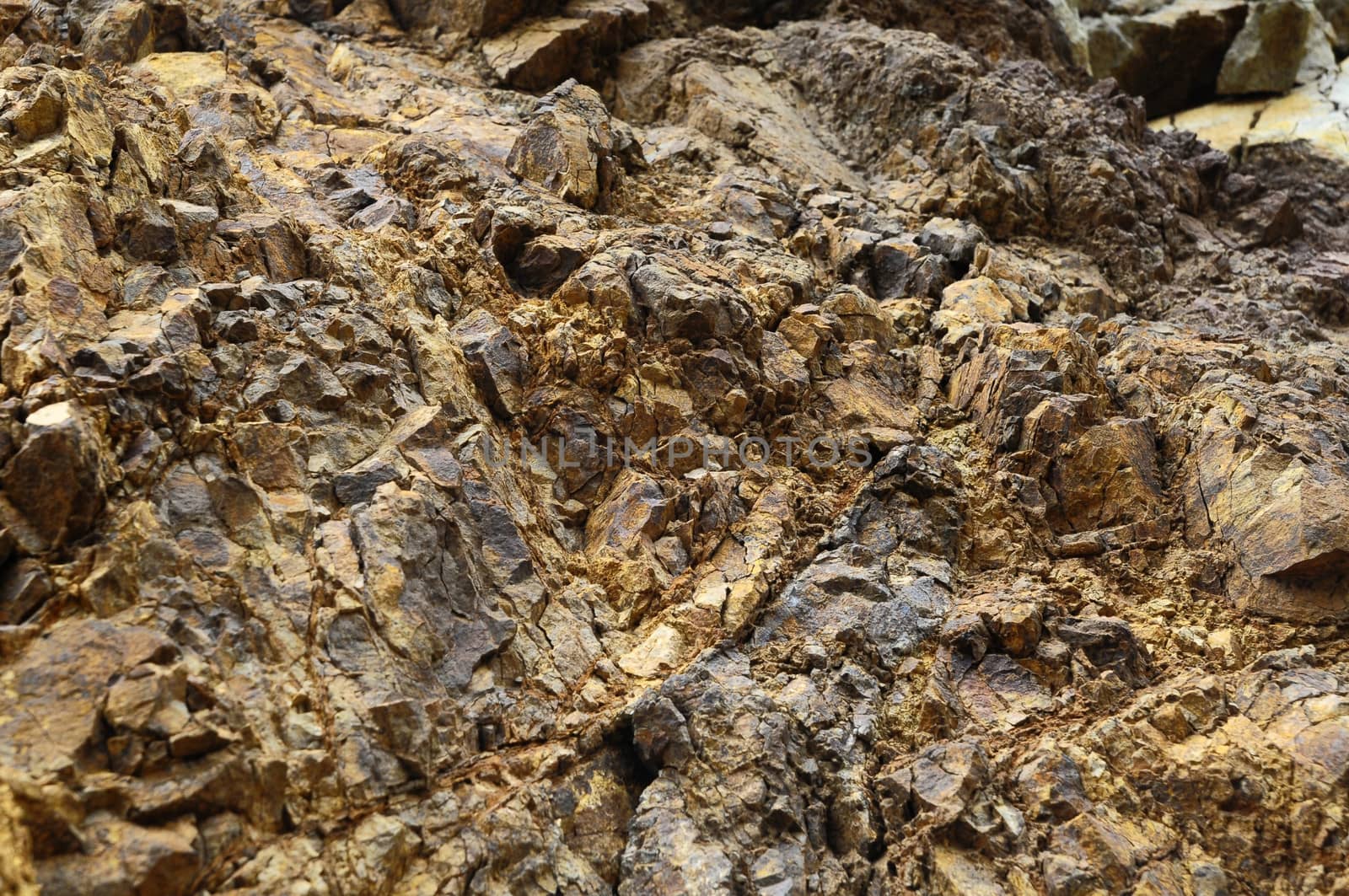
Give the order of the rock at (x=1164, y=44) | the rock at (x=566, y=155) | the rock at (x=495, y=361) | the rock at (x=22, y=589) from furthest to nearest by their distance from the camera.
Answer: the rock at (x=1164, y=44)
the rock at (x=566, y=155)
the rock at (x=495, y=361)
the rock at (x=22, y=589)

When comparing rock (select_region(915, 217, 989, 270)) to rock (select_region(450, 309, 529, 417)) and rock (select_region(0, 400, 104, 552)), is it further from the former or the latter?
rock (select_region(0, 400, 104, 552))

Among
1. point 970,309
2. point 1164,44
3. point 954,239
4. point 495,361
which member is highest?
point 1164,44

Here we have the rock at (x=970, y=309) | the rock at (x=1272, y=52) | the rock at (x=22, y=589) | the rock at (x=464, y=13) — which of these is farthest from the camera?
the rock at (x=1272, y=52)

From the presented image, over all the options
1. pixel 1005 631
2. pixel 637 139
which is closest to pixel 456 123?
pixel 637 139

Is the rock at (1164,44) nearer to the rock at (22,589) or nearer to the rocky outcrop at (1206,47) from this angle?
the rocky outcrop at (1206,47)

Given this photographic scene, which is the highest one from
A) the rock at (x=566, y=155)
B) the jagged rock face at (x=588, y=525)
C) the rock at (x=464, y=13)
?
the rock at (x=464, y=13)

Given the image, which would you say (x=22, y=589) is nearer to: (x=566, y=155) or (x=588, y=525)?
(x=588, y=525)

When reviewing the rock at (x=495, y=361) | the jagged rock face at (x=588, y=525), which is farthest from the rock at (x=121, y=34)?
the rock at (x=495, y=361)

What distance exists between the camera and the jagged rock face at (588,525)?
727cm

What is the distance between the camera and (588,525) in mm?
10641

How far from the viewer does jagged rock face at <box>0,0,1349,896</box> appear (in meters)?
7.27

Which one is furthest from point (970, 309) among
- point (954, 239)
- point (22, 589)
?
point (22, 589)

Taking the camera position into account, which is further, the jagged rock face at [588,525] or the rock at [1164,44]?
the rock at [1164,44]

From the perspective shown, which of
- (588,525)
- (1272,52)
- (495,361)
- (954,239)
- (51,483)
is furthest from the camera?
(1272,52)
